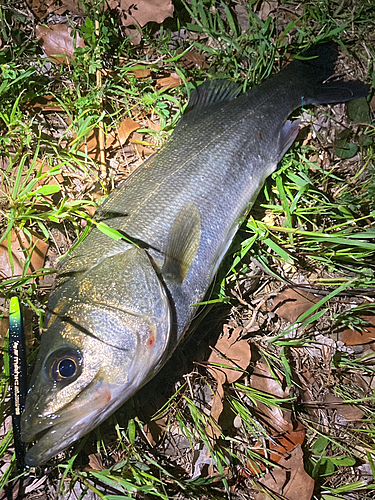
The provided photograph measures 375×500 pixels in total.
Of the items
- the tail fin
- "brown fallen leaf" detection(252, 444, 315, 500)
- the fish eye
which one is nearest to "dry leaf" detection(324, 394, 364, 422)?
"brown fallen leaf" detection(252, 444, 315, 500)

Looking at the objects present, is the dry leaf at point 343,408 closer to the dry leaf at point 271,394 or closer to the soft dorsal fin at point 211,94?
the dry leaf at point 271,394

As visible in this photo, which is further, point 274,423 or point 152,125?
point 152,125

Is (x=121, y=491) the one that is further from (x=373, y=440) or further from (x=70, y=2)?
(x=70, y=2)

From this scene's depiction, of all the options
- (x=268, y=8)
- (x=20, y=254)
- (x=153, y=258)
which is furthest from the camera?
(x=268, y=8)

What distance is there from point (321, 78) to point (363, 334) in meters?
2.27

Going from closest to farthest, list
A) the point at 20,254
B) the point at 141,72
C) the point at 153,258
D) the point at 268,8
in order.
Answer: the point at 153,258, the point at 20,254, the point at 141,72, the point at 268,8

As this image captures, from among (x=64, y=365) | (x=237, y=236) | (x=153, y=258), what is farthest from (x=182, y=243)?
(x=64, y=365)

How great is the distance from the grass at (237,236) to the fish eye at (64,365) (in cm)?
80

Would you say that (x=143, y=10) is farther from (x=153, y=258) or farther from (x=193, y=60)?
(x=153, y=258)

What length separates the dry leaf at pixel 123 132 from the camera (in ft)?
10.2

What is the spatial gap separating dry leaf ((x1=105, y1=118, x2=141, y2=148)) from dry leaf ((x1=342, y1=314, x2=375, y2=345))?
8.37 ft

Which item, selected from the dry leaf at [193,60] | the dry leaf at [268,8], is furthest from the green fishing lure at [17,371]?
the dry leaf at [268,8]

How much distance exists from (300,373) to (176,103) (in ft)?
8.42

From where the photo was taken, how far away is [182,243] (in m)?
2.31
